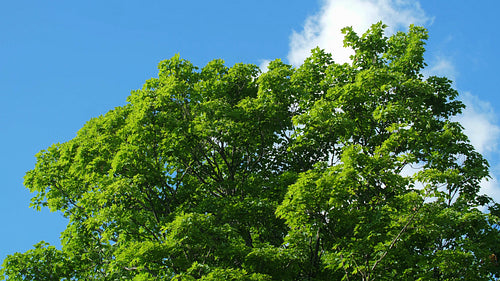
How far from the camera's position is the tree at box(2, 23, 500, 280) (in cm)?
1630

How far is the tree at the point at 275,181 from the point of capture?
16.3 m

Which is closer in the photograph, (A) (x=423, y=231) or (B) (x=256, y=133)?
(A) (x=423, y=231)

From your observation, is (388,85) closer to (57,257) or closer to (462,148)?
(462,148)

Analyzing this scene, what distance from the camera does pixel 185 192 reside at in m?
22.4

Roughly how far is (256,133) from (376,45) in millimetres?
8005

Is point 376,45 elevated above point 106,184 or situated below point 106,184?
above

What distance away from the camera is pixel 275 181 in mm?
20703

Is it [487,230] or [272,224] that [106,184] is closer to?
[272,224]

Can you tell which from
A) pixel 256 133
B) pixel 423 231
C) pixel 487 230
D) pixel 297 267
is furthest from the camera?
pixel 256 133

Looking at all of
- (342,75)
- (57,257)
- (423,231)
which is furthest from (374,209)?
(57,257)

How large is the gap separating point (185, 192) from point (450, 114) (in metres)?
13.3

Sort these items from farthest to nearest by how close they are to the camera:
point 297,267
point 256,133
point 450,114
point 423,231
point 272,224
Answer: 1. point 450,114
2. point 256,133
3. point 272,224
4. point 297,267
5. point 423,231

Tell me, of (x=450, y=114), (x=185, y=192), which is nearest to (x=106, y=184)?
(x=185, y=192)

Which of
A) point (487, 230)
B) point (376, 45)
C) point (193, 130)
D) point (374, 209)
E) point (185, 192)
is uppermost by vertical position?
point (376, 45)
